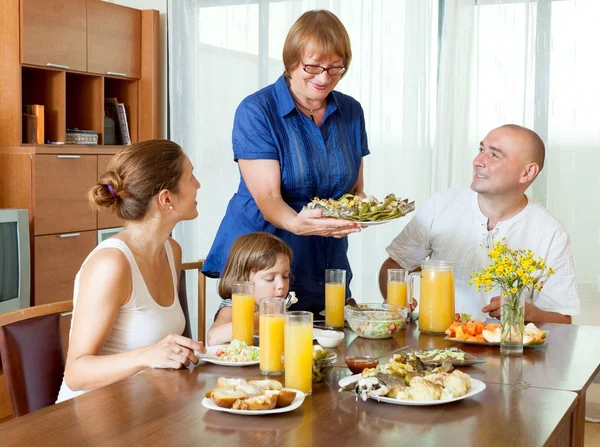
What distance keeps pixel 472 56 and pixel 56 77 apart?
7.56ft

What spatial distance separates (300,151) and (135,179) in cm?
74

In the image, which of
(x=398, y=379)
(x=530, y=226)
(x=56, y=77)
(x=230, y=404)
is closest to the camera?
(x=230, y=404)

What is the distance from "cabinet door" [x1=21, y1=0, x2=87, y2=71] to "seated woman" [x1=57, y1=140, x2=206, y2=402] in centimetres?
251

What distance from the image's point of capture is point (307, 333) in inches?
62.6

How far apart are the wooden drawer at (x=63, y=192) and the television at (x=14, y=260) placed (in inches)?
7.4

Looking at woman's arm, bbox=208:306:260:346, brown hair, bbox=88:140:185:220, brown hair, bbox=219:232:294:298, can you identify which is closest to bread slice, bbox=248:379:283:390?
woman's arm, bbox=208:306:260:346

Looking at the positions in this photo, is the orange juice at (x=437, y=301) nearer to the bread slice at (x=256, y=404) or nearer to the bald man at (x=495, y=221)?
the bald man at (x=495, y=221)

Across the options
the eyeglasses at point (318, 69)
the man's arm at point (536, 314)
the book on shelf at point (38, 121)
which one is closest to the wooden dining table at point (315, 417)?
the man's arm at point (536, 314)

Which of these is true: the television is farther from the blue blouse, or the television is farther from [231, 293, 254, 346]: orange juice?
[231, 293, 254, 346]: orange juice

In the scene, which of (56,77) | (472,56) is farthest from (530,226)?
(56,77)

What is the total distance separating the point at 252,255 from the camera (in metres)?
2.37

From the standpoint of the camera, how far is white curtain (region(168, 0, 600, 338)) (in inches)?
163

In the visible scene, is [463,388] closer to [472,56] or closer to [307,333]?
[307,333]

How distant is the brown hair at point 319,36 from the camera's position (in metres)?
2.47
